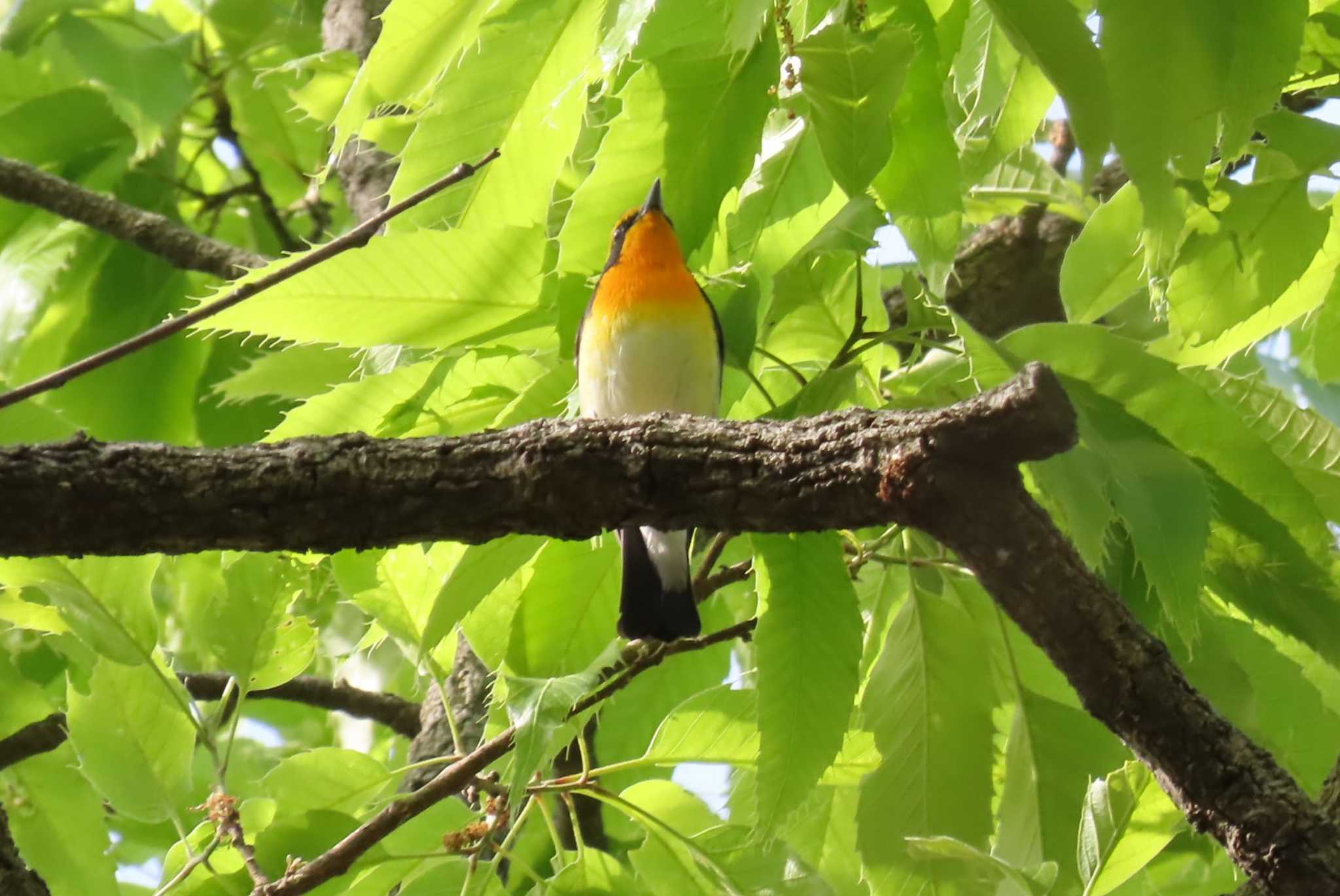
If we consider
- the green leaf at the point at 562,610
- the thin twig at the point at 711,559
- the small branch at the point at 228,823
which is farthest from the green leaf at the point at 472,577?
the small branch at the point at 228,823

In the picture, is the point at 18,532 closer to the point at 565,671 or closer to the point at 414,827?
the point at 565,671

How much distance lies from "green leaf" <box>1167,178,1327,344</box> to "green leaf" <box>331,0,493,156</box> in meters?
0.96

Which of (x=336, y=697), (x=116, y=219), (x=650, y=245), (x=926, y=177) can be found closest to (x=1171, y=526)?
(x=926, y=177)

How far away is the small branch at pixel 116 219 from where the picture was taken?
10.3 ft

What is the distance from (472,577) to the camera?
1.54m

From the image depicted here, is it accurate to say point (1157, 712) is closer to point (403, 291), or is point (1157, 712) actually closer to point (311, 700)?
point (403, 291)

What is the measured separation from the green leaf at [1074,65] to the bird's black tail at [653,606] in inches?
35.8

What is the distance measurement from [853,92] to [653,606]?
926 mm

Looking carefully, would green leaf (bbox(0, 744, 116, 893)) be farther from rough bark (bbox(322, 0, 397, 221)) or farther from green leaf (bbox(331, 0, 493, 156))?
rough bark (bbox(322, 0, 397, 221))

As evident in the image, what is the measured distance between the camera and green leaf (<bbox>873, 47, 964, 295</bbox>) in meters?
1.55

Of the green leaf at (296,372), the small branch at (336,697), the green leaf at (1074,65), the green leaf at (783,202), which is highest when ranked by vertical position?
the green leaf at (1074,65)

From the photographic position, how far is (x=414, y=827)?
6.04ft

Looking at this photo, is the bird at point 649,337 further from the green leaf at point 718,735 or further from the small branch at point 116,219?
the small branch at point 116,219

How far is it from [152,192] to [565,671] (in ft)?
8.70
